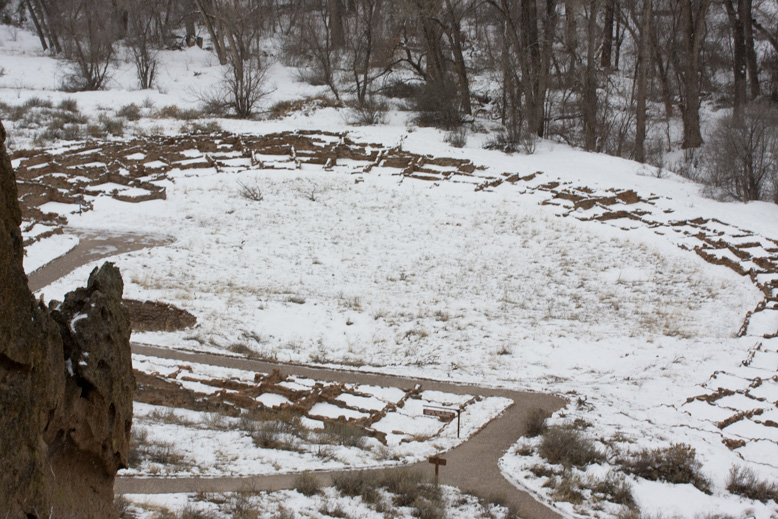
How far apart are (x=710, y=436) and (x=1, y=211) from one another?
26.0 feet

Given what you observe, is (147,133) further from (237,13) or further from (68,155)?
(237,13)


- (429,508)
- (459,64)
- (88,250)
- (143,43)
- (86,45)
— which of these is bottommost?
(429,508)

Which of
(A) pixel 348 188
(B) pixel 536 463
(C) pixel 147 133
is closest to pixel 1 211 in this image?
(B) pixel 536 463

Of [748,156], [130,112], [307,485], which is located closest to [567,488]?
[307,485]

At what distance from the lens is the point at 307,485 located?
6391mm

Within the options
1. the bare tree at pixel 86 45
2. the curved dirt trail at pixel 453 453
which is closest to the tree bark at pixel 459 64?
the bare tree at pixel 86 45

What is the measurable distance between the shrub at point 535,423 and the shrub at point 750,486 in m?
2.06

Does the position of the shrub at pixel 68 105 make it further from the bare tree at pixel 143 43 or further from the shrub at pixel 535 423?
the shrub at pixel 535 423

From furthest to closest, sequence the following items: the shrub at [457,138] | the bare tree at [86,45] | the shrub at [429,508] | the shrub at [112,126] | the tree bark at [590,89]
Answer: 1. the bare tree at [86,45]
2. the shrub at [112,126]
3. the shrub at [457,138]
4. the tree bark at [590,89]
5. the shrub at [429,508]

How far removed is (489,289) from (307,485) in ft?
27.9

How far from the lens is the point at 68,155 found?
2202 cm

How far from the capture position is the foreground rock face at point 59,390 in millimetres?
3400

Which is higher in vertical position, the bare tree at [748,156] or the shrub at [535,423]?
the bare tree at [748,156]

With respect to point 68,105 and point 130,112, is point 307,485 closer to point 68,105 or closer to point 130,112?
point 130,112
